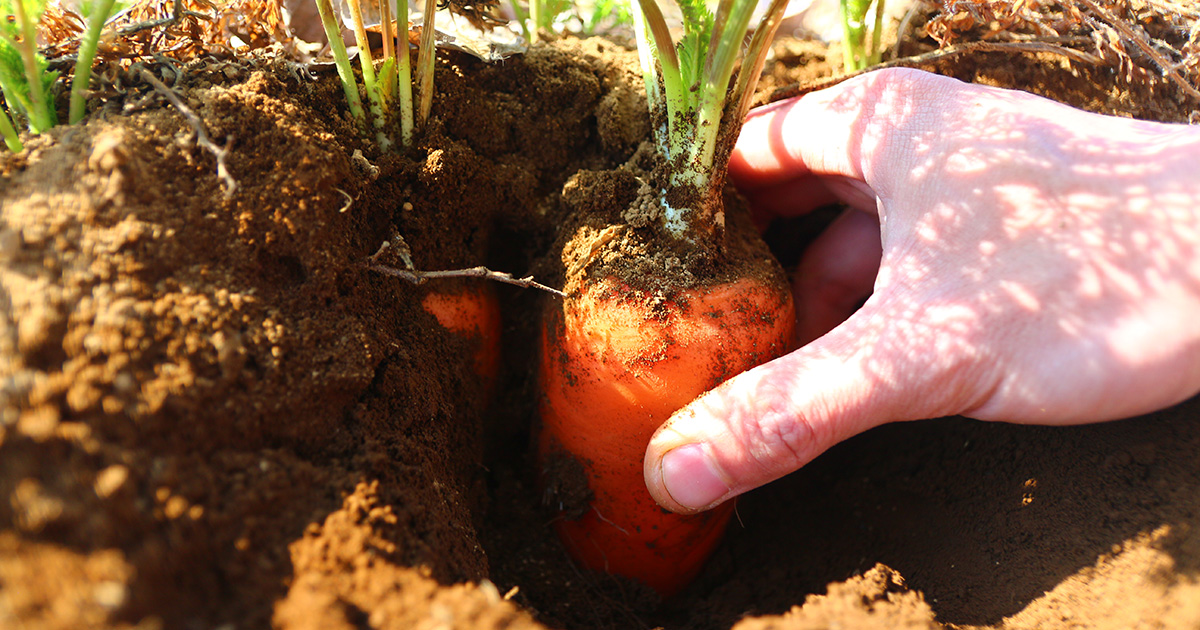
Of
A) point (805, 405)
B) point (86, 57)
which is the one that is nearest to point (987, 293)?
point (805, 405)

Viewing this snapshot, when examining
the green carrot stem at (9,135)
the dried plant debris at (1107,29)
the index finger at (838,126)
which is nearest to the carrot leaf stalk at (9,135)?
the green carrot stem at (9,135)

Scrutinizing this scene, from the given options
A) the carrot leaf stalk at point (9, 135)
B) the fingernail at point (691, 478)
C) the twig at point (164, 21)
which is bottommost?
the fingernail at point (691, 478)

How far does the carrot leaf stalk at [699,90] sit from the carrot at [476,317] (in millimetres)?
497

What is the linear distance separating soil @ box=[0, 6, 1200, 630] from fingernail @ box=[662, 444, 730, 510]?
0.23 meters

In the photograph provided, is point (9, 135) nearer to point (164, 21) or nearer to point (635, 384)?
point (164, 21)

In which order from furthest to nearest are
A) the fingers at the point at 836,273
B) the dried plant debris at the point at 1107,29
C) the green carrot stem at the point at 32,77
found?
the fingers at the point at 836,273, the dried plant debris at the point at 1107,29, the green carrot stem at the point at 32,77

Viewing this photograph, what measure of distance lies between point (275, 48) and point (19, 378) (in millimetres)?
825

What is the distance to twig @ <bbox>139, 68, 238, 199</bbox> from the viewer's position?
92cm

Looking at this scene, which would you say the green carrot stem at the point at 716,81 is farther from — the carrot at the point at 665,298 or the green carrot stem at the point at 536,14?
the green carrot stem at the point at 536,14

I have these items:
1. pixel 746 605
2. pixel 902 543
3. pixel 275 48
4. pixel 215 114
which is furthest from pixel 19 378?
pixel 902 543

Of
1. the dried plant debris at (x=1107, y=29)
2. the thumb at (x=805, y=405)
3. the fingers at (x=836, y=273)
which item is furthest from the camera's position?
the fingers at (x=836, y=273)

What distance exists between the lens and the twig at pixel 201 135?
92 cm

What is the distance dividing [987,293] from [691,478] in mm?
612

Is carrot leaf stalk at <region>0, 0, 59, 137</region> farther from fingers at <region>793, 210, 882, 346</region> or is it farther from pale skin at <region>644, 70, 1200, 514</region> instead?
fingers at <region>793, 210, 882, 346</region>
